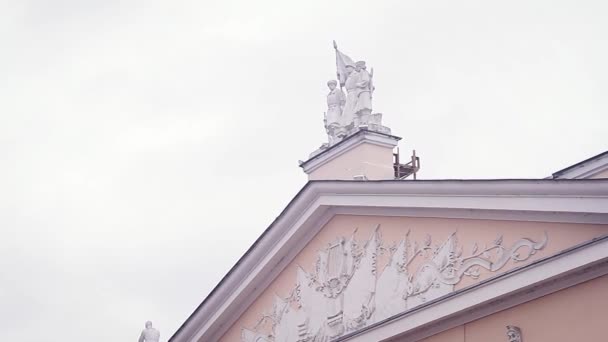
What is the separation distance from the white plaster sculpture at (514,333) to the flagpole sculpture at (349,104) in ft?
13.3

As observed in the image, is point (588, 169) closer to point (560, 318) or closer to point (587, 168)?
point (587, 168)

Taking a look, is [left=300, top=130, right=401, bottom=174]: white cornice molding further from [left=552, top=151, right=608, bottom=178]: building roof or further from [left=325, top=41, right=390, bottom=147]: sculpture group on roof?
[left=552, top=151, right=608, bottom=178]: building roof

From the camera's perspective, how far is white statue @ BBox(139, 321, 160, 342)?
19.0 metres

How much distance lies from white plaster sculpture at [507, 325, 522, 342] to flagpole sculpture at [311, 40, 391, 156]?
4054mm

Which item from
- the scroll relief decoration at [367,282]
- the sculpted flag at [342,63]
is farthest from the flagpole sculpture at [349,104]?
the scroll relief decoration at [367,282]

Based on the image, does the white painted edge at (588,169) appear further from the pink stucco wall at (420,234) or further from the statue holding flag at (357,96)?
the statue holding flag at (357,96)

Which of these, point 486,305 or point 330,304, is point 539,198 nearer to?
point 486,305

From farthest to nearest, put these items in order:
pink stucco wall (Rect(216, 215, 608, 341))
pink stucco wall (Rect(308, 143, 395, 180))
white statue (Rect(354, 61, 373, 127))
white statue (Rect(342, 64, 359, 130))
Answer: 1. white statue (Rect(342, 64, 359, 130))
2. white statue (Rect(354, 61, 373, 127))
3. pink stucco wall (Rect(308, 143, 395, 180))
4. pink stucco wall (Rect(216, 215, 608, 341))

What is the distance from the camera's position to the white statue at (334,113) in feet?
53.1

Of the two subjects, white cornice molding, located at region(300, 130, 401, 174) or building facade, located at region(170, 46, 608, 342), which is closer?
building facade, located at region(170, 46, 608, 342)

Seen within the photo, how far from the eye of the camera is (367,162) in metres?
15.5

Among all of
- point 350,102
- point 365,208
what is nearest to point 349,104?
point 350,102

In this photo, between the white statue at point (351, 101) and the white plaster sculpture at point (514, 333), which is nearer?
the white plaster sculpture at point (514, 333)

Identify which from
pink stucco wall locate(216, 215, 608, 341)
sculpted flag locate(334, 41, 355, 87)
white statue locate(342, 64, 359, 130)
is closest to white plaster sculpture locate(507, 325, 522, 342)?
pink stucco wall locate(216, 215, 608, 341)
